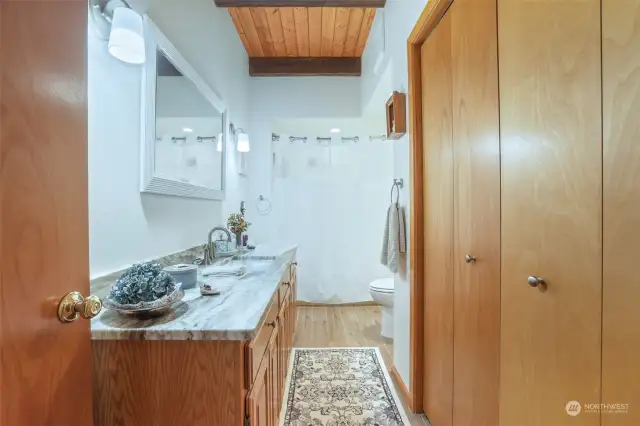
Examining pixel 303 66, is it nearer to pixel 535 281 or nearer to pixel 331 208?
pixel 331 208

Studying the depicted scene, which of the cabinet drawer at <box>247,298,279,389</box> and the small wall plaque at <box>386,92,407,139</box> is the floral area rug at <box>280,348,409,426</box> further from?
the small wall plaque at <box>386,92,407,139</box>

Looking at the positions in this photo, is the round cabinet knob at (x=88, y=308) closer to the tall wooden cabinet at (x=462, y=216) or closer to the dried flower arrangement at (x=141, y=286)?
the dried flower arrangement at (x=141, y=286)

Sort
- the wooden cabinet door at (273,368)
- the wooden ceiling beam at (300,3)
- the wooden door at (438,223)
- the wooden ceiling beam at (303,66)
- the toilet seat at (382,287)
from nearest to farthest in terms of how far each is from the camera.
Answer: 1. the wooden cabinet door at (273,368)
2. the wooden door at (438,223)
3. the wooden ceiling beam at (300,3)
4. the toilet seat at (382,287)
5. the wooden ceiling beam at (303,66)

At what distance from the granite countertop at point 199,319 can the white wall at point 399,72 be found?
102 cm

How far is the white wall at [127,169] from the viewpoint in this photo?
1.13m

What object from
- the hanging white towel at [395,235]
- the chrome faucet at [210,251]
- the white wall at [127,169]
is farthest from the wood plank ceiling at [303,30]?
the chrome faucet at [210,251]

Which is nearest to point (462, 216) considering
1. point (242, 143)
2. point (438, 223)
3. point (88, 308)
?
point (438, 223)

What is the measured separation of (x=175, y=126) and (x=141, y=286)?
1.10 metres

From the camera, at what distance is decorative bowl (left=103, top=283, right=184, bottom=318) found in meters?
0.88

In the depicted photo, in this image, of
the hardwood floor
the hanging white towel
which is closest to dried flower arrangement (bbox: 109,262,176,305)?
the hanging white towel

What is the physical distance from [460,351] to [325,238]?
2416 millimetres

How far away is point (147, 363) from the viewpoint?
0.87 m

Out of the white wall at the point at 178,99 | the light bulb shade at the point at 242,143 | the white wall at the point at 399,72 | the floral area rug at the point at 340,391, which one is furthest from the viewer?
the light bulb shade at the point at 242,143

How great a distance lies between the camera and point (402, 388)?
1926 mm
